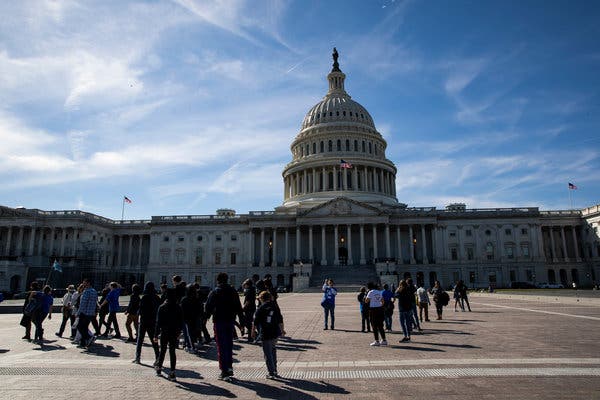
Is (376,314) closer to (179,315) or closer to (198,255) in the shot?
(179,315)

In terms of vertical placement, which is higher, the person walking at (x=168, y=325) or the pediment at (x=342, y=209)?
the pediment at (x=342, y=209)

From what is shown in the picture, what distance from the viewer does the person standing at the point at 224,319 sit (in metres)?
11.1

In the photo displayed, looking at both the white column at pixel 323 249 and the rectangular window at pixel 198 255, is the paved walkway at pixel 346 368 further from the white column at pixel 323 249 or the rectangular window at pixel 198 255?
the rectangular window at pixel 198 255

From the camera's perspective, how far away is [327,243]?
285ft

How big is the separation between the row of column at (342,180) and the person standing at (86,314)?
80384 millimetres

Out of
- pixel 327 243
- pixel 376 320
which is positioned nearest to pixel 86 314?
pixel 376 320

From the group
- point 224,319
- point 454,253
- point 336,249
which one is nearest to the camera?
point 224,319

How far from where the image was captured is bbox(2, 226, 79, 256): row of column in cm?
8244

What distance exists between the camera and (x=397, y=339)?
1728 centimetres

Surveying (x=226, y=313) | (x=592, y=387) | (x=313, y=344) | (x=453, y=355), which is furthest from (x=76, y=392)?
(x=592, y=387)

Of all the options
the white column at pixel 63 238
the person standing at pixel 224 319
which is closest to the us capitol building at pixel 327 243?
the white column at pixel 63 238

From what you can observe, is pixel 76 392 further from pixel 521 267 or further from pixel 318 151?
pixel 318 151

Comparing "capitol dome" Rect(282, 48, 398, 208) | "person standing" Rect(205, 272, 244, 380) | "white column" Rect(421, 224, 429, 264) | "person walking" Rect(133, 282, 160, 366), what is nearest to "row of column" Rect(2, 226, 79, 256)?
"capitol dome" Rect(282, 48, 398, 208)

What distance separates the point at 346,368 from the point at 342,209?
71.0 meters
